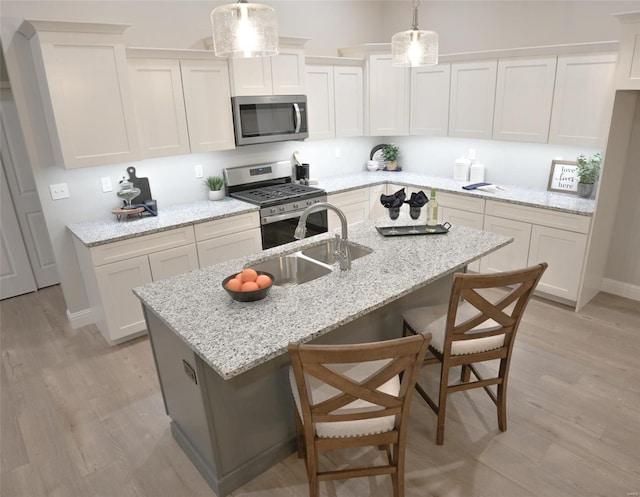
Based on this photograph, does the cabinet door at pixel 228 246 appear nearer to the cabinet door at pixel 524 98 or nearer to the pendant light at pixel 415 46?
the pendant light at pixel 415 46

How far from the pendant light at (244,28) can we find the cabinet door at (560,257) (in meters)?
2.92

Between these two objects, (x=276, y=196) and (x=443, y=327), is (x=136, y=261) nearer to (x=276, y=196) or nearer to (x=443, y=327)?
(x=276, y=196)

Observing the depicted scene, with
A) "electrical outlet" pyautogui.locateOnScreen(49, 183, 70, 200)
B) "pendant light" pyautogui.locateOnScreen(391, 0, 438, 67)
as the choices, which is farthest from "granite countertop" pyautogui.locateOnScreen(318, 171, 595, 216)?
"electrical outlet" pyautogui.locateOnScreen(49, 183, 70, 200)

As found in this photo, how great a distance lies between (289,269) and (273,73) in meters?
2.20

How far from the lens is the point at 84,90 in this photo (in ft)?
9.85

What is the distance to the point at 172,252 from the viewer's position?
3432mm

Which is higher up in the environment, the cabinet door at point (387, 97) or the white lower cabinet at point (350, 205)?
the cabinet door at point (387, 97)

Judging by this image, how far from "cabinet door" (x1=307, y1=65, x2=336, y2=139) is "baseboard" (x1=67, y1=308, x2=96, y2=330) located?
268 centimetres

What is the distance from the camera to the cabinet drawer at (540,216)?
347 cm

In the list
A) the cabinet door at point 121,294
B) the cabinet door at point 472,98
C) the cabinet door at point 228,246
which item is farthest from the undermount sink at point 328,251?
the cabinet door at point 472,98

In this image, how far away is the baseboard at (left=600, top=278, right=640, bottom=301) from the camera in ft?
12.6

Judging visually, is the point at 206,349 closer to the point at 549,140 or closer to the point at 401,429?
the point at 401,429

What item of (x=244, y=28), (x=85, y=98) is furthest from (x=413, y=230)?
(x=85, y=98)

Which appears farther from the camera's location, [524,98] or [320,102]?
[320,102]
